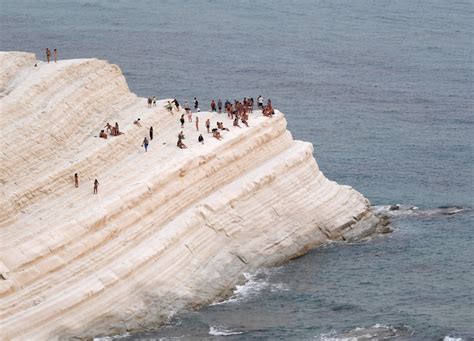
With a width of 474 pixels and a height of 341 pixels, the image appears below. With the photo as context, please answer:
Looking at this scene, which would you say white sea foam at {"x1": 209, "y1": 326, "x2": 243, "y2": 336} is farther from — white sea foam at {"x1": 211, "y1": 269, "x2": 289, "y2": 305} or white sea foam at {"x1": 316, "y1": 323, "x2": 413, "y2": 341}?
white sea foam at {"x1": 316, "y1": 323, "x2": 413, "y2": 341}

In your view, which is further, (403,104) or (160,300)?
(403,104)

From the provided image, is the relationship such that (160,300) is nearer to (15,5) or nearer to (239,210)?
(239,210)

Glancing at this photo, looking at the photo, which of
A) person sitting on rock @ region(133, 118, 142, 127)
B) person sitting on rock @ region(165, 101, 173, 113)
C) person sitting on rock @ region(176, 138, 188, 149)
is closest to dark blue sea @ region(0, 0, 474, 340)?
person sitting on rock @ region(176, 138, 188, 149)

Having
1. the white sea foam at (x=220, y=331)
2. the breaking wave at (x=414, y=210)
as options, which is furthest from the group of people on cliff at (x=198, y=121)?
the white sea foam at (x=220, y=331)

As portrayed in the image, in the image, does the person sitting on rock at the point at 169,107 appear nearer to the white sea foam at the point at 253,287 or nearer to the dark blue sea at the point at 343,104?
the dark blue sea at the point at 343,104

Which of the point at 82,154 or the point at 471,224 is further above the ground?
the point at 82,154

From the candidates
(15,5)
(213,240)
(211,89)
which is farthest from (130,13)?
(213,240)

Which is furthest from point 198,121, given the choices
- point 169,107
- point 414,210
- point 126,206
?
point 414,210
